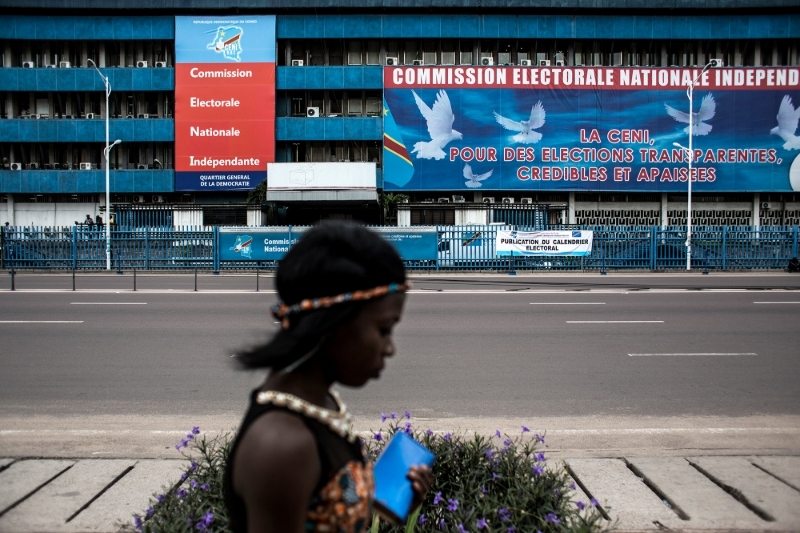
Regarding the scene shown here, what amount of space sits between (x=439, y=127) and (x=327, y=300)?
4183cm

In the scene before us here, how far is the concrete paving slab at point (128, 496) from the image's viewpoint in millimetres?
3876

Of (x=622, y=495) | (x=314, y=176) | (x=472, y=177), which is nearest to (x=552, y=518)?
(x=622, y=495)

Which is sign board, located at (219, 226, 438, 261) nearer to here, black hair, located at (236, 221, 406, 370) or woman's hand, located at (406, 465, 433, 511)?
woman's hand, located at (406, 465, 433, 511)

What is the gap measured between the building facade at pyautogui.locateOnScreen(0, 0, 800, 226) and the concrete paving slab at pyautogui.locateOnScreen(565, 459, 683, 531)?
36969 millimetres

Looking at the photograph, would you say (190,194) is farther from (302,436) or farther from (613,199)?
(302,436)

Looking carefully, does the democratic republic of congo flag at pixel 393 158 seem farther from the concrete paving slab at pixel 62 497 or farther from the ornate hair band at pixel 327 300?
the ornate hair band at pixel 327 300

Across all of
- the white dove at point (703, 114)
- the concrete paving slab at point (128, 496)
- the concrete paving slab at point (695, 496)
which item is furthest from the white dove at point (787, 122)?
the concrete paving slab at point (128, 496)

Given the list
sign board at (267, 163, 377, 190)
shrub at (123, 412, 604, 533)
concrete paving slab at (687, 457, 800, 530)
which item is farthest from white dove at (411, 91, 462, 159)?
shrub at (123, 412, 604, 533)

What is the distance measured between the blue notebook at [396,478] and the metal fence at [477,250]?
24464 millimetres

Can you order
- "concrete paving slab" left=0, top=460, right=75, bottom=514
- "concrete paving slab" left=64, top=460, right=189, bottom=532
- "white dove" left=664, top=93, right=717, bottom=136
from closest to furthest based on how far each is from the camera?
"concrete paving slab" left=64, top=460, right=189, bottom=532
"concrete paving slab" left=0, top=460, right=75, bottom=514
"white dove" left=664, top=93, right=717, bottom=136

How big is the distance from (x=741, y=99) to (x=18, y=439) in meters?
45.9

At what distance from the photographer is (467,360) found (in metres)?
8.81

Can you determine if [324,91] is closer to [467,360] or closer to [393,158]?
[393,158]

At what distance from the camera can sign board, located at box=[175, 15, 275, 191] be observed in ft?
141
